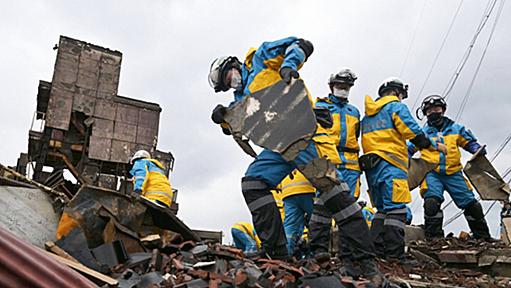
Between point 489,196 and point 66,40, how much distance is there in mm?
10803

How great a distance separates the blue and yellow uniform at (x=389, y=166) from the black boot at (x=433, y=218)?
1992 mm

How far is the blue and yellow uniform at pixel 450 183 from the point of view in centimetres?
658

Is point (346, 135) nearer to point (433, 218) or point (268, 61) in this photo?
point (268, 61)

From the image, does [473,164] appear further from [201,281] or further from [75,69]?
[75,69]

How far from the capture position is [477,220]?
6.58 m

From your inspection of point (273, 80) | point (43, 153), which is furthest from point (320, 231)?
point (43, 153)

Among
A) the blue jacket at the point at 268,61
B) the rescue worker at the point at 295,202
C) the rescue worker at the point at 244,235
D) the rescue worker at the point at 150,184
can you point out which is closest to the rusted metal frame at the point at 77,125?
the rescue worker at the point at 150,184

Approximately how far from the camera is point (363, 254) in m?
3.48

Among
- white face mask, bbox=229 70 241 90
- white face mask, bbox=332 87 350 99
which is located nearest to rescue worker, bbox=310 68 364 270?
white face mask, bbox=332 87 350 99

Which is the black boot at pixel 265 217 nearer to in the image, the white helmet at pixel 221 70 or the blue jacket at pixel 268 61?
the blue jacket at pixel 268 61

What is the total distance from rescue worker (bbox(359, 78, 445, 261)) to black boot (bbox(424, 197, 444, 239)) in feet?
6.29

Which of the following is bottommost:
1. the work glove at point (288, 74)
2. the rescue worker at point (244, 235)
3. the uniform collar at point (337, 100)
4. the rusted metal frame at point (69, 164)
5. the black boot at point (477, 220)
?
the rescue worker at point (244, 235)

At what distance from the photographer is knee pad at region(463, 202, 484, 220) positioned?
6.55m

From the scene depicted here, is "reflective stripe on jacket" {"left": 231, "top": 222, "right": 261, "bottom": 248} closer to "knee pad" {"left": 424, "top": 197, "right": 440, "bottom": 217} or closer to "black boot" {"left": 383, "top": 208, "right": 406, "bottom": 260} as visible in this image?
"black boot" {"left": 383, "top": 208, "right": 406, "bottom": 260}
